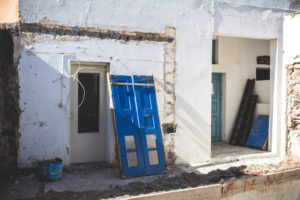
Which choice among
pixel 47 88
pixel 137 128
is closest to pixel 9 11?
pixel 47 88

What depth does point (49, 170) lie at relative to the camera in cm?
505

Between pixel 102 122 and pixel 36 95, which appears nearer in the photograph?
pixel 36 95

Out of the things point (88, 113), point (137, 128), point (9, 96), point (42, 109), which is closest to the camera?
point (9, 96)

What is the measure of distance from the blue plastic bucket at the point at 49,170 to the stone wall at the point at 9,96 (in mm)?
593

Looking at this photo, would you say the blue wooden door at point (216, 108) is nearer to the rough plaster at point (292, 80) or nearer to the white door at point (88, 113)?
the rough plaster at point (292, 80)

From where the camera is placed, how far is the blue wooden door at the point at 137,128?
5.54m

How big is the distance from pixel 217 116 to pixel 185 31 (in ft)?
11.5

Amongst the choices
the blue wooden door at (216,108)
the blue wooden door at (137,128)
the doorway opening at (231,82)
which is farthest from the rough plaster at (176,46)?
the blue wooden door at (216,108)

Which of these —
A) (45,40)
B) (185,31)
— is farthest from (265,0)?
(45,40)

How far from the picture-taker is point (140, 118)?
580 cm

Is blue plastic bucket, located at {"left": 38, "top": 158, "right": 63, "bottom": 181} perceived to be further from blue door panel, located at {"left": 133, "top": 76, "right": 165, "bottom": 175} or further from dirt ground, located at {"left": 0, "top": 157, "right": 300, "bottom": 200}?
blue door panel, located at {"left": 133, "top": 76, "right": 165, "bottom": 175}

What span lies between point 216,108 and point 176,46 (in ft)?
10.9

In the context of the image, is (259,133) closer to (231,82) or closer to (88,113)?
(231,82)

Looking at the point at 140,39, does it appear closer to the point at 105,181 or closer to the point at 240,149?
the point at 105,181
